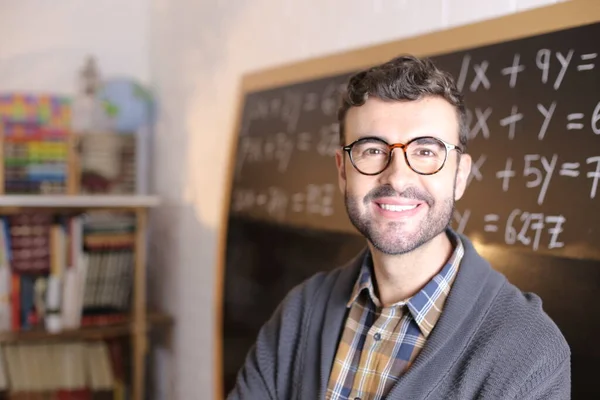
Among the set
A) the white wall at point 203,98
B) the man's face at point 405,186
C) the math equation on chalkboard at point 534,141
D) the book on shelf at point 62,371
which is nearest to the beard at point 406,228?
the man's face at point 405,186

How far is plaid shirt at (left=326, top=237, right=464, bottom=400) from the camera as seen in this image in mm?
1229

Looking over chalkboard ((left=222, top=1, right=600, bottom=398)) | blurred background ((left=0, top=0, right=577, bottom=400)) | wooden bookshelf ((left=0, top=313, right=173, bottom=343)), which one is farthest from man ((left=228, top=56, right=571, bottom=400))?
wooden bookshelf ((left=0, top=313, right=173, bottom=343))

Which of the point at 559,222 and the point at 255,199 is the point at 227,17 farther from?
the point at 559,222

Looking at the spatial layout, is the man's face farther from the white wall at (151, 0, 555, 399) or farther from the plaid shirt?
the white wall at (151, 0, 555, 399)

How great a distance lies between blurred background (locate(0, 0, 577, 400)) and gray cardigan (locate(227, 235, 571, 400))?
1121 millimetres

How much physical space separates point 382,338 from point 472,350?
0.65 ft

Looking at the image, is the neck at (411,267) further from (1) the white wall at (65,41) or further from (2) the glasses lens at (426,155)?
(1) the white wall at (65,41)

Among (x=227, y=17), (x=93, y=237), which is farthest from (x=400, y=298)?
(x=93, y=237)

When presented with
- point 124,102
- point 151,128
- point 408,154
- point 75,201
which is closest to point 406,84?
point 408,154

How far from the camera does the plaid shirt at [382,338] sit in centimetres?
123

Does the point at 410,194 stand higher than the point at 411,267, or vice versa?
the point at 410,194

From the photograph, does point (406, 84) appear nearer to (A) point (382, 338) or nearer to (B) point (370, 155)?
(B) point (370, 155)

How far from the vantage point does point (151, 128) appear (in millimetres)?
3457

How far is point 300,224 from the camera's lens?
7.16ft
